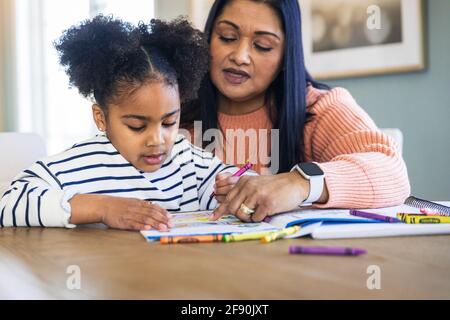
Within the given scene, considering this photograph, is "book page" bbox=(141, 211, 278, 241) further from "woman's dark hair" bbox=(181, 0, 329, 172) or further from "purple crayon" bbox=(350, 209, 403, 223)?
"woman's dark hair" bbox=(181, 0, 329, 172)

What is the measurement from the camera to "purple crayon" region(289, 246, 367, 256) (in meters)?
0.66

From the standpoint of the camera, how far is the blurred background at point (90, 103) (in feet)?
7.37

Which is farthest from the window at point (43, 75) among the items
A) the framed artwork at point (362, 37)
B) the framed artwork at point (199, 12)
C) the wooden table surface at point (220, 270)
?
the wooden table surface at point (220, 270)

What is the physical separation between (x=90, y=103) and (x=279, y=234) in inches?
36.9

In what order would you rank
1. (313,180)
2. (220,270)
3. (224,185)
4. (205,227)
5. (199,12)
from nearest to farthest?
(220,270) < (205,227) < (313,180) < (224,185) < (199,12)

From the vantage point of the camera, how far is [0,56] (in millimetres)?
4602

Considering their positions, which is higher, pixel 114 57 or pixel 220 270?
pixel 114 57

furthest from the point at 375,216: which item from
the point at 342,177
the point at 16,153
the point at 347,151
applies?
the point at 16,153

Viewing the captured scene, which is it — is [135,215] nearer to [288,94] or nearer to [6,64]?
[288,94]

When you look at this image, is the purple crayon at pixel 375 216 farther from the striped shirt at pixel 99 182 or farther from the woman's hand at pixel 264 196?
the striped shirt at pixel 99 182

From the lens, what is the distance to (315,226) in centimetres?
82

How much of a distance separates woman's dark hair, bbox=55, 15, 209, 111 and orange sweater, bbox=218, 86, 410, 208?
37cm

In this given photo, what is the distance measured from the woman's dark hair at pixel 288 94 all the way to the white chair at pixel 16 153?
A: 1.98ft

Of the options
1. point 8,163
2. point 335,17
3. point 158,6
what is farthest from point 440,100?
point 158,6
